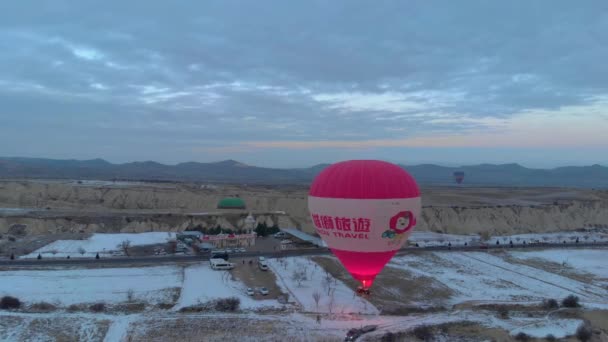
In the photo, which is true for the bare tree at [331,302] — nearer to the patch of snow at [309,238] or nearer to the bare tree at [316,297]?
the bare tree at [316,297]

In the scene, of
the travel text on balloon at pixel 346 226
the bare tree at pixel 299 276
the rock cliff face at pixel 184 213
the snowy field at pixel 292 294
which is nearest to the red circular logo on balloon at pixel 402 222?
the travel text on balloon at pixel 346 226

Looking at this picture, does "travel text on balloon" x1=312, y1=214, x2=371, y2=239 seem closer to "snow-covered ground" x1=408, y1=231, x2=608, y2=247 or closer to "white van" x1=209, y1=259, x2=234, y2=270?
"white van" x1=209, y1=259, x2=234, y2=270

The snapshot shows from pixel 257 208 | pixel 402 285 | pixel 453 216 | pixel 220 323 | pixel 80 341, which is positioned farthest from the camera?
Answer: pixel 257 208

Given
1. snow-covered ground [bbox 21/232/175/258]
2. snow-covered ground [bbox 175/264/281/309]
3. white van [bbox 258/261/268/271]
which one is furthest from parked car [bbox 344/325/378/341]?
snow-covered ground [bbox 21/232/175/258]

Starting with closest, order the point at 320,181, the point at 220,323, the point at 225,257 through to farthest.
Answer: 1. the point at 220,323
2. the point at 320,181
3. the point at 225,257

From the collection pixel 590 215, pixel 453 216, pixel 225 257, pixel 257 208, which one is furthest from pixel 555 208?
pixel 225 257

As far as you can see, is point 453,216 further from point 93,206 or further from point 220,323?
point 93,206
